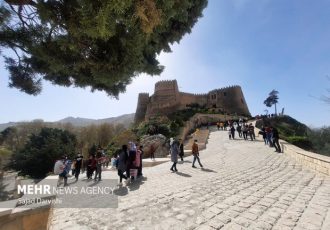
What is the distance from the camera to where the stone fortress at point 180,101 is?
176 ft

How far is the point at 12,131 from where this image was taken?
52.8 m

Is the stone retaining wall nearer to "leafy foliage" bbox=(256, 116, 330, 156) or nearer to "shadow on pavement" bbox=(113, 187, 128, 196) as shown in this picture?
"shadow on pavement" bbox=(113, 187, 128, 196)

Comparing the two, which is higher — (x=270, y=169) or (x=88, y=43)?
(x=88, y=43)

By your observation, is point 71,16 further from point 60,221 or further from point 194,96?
point 194,96

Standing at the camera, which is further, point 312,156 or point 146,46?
point 312,156

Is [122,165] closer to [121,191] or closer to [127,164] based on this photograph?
[127,164]

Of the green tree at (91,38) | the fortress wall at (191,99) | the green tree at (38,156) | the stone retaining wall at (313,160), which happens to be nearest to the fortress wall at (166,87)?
the fortress wall at (191,99)

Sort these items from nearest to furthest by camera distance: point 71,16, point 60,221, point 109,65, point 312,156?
point 71,16, point 109,65, point 60,221, point 312,156

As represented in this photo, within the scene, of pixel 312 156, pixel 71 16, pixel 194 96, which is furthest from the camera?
pixel 194 96

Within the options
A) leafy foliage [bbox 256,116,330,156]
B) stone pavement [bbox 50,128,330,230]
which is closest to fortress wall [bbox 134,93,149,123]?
leafy foliage [bbox 256,116,330,156]

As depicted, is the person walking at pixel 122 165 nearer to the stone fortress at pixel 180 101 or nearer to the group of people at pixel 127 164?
the group of people at pixel 127 164

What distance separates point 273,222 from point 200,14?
529 centimetres

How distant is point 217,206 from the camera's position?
18.1ft

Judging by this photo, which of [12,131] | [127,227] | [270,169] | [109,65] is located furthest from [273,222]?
[12,131]
